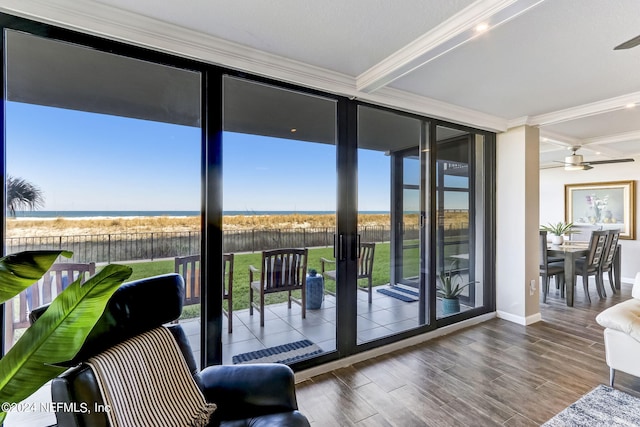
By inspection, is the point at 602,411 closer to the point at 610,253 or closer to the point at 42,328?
the point at 42,328

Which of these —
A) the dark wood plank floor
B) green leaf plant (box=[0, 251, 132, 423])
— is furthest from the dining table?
green leaf plant (box=[0, 251, 132, 423])

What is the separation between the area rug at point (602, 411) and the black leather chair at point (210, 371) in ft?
5.98

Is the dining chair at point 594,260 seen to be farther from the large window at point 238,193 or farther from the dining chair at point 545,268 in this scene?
the large window at point 238,193

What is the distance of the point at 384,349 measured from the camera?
307 centimetres

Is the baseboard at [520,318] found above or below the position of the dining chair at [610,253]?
below

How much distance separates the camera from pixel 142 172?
2.21 metres

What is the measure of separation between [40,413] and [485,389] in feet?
10.2

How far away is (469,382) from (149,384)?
7.86 feet

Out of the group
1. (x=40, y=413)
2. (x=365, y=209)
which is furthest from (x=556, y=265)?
(x=40, y=413)

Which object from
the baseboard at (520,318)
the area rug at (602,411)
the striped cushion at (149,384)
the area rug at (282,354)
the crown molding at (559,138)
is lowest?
the area rug at (602,411)

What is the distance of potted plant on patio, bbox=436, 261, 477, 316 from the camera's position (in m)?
3.70

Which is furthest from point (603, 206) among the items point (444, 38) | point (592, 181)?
point (444, 38)

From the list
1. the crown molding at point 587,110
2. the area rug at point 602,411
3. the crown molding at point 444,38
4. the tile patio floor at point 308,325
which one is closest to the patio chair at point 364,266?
the tile patio floor at point 308,325

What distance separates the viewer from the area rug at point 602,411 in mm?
2016
